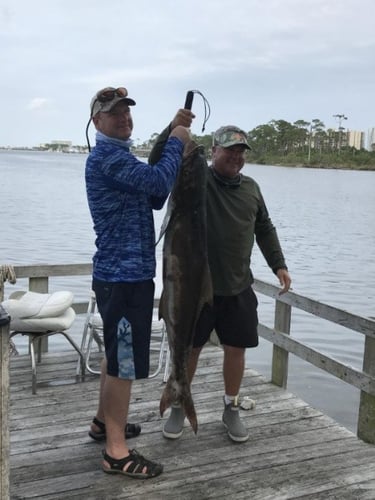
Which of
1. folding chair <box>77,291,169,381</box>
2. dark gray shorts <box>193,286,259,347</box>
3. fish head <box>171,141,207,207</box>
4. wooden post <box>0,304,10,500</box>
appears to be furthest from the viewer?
folding chair <box>77,291,169,381</box>

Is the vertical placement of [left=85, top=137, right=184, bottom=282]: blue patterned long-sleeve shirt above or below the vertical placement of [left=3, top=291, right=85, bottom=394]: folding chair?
above

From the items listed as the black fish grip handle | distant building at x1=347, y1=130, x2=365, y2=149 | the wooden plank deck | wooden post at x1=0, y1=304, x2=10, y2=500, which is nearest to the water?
the wooden plank deck

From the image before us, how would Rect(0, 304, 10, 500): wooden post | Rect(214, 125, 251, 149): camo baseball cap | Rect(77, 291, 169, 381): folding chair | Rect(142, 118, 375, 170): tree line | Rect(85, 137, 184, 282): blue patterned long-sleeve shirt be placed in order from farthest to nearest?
1. Rect(142, 118, 375, 170): tree line
2. Rect(77, 291, 169, 381): folding chair
3. Rect(214, 125, 251, 149): camo baseball cap
4. Rect(85, 137, 184, 282): blue patterned long-sleeve shirt
5. Rect(0, 304, 10, 500): wooden post

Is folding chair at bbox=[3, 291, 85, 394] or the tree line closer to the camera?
folding chair at bbox=[3, 291, 85, 394]

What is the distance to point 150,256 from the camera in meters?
3.16

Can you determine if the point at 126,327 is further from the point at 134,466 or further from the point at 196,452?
the point at 196,452

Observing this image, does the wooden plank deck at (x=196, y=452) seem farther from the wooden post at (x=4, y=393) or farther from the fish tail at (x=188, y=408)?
the wooden post at (x=4, y=393)

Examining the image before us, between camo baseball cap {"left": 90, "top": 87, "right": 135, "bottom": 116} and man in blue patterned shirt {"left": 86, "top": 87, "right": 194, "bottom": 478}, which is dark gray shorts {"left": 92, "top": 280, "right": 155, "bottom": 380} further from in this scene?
camo baseball cap {"left": 90, "top": 87, "right": 135, "bottom": 116}

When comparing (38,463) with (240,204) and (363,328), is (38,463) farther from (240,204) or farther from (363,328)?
(363,328)

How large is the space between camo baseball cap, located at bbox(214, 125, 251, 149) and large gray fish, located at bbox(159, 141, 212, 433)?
499 millimetres

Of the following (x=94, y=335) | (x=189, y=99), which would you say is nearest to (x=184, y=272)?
(x=189, y=99)

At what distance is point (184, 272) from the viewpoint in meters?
3.25

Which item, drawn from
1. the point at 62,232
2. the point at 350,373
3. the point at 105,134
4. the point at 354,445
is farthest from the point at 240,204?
the point at 62,232

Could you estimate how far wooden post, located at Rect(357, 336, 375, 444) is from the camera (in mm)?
3871
